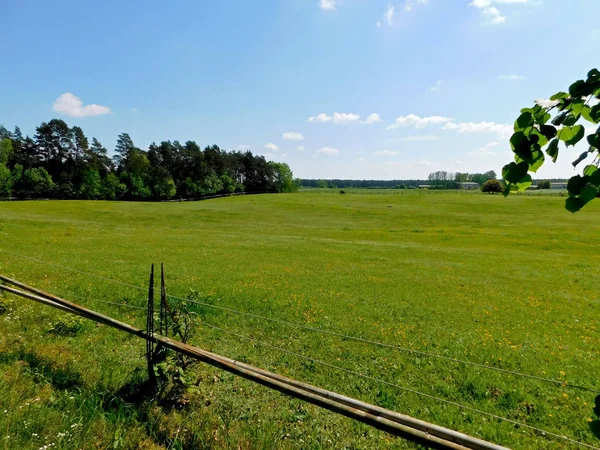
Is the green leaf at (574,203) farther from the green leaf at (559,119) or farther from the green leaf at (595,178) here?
the green leaf at (559,119)

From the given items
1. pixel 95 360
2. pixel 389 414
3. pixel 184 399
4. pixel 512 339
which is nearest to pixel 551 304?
pixel 512 339

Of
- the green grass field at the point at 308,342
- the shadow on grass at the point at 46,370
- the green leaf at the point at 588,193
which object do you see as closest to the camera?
the green leaf at the point at 588,193

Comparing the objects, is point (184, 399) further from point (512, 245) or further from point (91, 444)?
point (512, 245)

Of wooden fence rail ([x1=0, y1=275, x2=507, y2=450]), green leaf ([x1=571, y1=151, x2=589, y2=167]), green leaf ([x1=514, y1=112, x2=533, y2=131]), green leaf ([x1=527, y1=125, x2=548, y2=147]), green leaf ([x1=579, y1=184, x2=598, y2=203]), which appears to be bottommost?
wooden fence rail ([x1=0, y1=275, x2=507, y2=450])

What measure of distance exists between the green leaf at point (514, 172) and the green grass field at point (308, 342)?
451 centimetres

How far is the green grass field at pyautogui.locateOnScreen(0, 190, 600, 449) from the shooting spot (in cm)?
484

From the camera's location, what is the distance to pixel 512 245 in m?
27.9

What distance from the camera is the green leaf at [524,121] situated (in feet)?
5.21

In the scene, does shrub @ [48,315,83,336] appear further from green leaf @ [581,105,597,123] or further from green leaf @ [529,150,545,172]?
green leaf @ [581,105,597,123]

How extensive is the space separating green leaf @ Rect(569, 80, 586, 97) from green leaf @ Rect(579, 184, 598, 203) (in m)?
0.40

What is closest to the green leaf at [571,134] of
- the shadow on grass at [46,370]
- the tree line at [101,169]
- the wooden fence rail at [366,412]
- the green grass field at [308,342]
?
the wooden fence rail at [366,412]

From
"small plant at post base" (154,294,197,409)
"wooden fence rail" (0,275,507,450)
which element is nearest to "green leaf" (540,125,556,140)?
"wooden fence rail" (0,275,507,450)

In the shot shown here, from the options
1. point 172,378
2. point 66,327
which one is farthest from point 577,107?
point 66,327

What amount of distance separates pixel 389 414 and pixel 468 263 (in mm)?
19346
